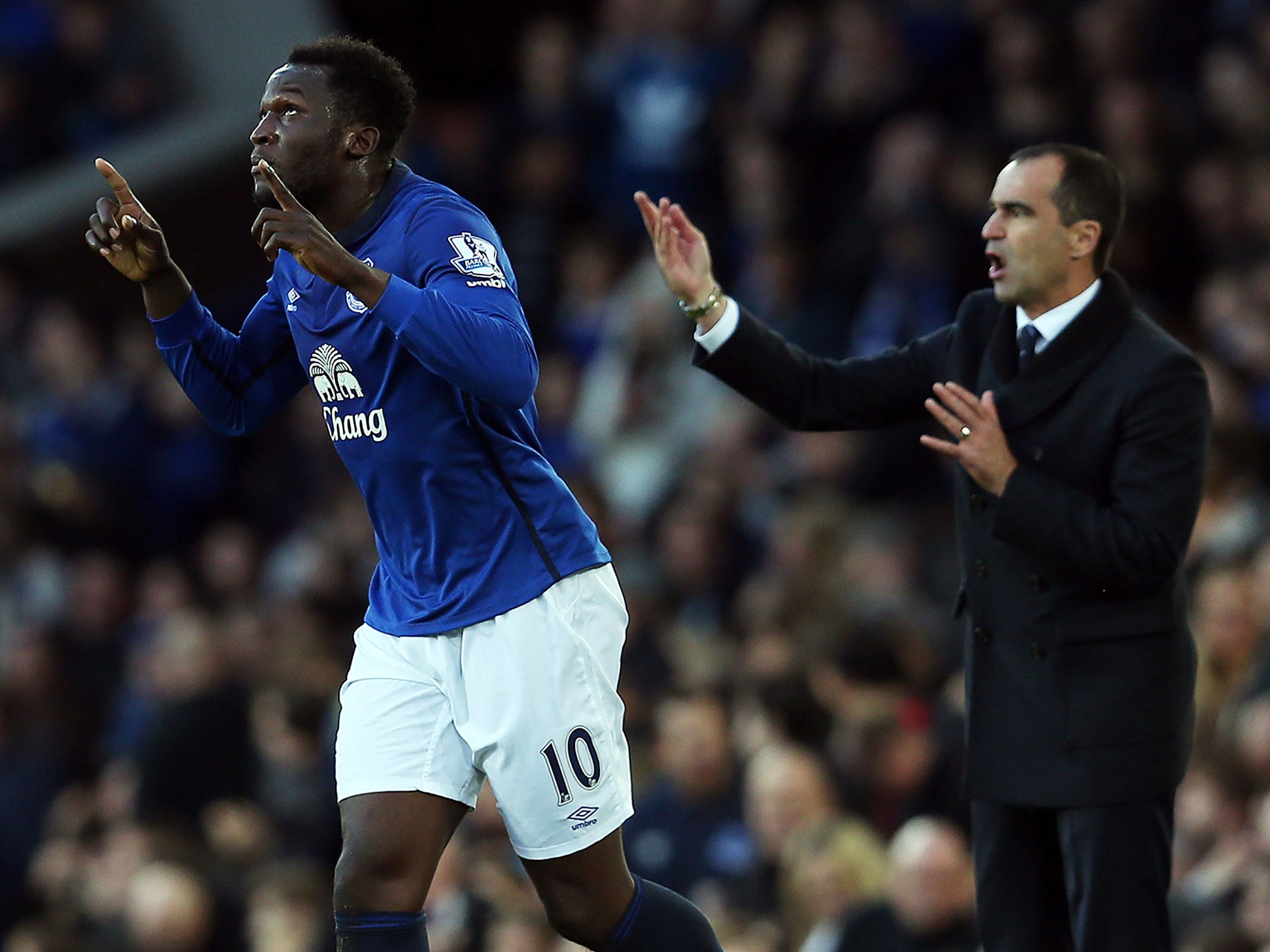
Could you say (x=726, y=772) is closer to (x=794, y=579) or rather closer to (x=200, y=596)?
(x=794, y=579)

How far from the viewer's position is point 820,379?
15.0ft

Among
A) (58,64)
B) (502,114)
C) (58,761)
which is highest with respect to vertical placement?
(58,64)

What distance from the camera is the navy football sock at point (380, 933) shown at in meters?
3.84

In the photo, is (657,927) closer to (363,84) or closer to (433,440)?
(433,440)

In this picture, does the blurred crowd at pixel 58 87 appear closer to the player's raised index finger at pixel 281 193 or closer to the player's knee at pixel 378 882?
the player's raised index finger at pixel 281 193

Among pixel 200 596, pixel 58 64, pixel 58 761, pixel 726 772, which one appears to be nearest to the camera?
pixel 726 772

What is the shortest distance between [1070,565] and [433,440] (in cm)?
130

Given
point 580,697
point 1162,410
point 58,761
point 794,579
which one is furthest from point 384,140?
point 58,761

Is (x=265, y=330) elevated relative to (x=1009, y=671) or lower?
elevated

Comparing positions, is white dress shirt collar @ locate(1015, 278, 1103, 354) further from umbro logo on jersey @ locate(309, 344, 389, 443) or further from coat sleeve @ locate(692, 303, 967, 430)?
umbro logo on jersey @ locate(309, 344, 389, 443)

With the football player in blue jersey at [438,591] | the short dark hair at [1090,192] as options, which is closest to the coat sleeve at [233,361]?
the football player in blue jersey at [438,591]

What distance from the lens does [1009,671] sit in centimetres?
425

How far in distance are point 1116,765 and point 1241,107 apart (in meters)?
5.04

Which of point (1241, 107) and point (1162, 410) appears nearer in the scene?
point (1162, 410)
